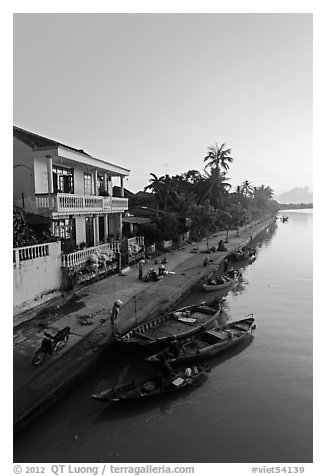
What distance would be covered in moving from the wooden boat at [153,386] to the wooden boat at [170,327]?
129cm

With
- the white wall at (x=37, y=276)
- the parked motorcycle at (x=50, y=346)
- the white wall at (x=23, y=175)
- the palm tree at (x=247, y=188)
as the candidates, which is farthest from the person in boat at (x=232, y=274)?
the palm tree at (x=247, y=188)

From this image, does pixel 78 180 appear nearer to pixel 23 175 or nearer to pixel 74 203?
pixel 74 203

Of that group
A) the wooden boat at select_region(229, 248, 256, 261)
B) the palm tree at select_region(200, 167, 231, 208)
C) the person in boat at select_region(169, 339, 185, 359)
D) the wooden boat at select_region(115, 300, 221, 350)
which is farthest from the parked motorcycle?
the palm tree at select_region(200, 167, 231, 208)

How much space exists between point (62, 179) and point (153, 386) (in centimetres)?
1286

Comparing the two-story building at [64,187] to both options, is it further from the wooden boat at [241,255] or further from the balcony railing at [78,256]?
the wooden boat at [241,255]

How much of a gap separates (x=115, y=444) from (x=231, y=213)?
34.8 m

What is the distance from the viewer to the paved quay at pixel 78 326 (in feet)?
24.1

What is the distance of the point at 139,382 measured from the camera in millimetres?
8312

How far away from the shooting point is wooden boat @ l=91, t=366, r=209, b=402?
24.8 feet

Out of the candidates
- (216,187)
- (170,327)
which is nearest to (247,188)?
(216,187)

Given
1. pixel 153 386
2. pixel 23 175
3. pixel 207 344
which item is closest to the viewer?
pixel 153 386

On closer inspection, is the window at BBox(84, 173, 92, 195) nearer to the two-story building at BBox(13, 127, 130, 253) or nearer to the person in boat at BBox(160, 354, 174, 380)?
the two-story building at BBox(13, 127, 130, 253)

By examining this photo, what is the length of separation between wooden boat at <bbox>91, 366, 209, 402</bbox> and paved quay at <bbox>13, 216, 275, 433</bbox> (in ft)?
3.81

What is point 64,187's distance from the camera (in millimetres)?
17391
